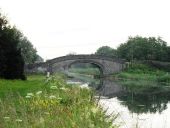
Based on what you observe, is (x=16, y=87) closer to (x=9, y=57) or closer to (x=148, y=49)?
(x=9, y=57)

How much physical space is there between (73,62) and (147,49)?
23655mm

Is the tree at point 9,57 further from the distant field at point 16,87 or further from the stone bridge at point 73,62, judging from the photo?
the stone bridge at point 73,62

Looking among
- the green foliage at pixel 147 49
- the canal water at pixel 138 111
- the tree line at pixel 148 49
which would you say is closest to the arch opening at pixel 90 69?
the tree line at pixel 148 49

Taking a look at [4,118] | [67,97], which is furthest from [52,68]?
[4,118]

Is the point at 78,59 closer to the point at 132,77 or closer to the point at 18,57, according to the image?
the point at 132,77

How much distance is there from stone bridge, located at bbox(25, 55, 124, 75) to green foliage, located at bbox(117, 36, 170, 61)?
42.2 ft

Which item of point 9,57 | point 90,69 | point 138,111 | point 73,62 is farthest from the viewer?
point 90,69

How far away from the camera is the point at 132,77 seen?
8988 cm

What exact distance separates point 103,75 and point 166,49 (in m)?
18.6

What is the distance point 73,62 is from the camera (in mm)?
97188

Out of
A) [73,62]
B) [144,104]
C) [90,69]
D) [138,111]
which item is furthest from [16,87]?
[90,69]

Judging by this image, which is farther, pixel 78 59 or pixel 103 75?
pixel 103 75

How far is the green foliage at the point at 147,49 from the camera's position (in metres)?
113

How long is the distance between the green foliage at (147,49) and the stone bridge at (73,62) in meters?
12.9
